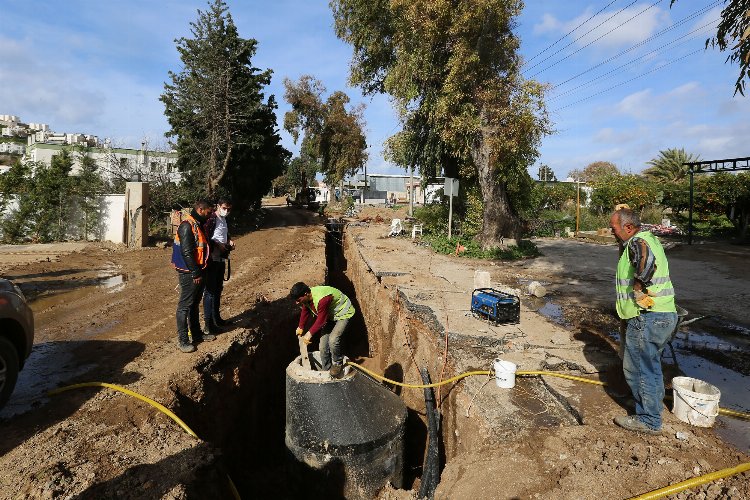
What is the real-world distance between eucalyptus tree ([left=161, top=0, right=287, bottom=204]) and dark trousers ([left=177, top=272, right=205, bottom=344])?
1466 cm

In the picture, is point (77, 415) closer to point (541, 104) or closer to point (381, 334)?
point (381, 334)

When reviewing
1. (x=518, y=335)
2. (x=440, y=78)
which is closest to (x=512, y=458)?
(x=518, y=335)

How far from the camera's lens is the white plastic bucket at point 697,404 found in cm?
385

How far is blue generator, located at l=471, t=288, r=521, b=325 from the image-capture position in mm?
7035

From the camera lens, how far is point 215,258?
588cm

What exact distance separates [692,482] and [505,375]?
201 centimetres

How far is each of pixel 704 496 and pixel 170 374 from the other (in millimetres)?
4846

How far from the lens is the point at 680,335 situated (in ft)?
22.4

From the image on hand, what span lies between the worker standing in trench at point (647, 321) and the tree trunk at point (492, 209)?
11.7 metres

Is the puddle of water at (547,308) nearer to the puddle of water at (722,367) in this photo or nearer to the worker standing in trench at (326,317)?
the puddle of water at (722,367)


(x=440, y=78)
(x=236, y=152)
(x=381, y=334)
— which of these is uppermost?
(x=440, y=78)

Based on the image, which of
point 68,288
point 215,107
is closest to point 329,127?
point 215,107

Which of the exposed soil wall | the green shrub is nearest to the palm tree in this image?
the green shrub

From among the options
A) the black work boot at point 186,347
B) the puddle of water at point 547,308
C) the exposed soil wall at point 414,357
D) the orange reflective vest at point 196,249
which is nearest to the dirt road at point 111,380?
the black work boot at point 186,347
